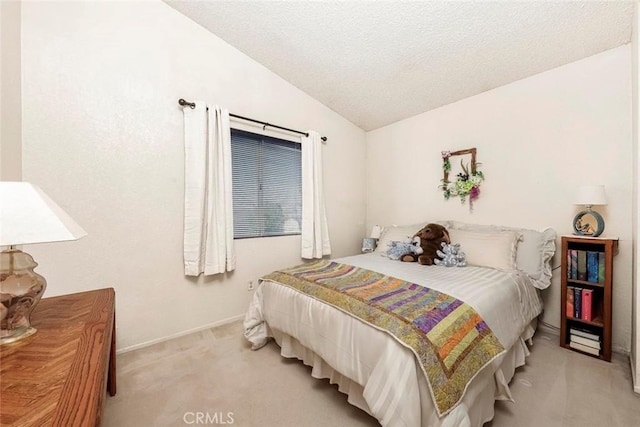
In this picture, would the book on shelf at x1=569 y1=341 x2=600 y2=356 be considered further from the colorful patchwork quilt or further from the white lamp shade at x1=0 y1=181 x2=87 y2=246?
the white lamp shade at x1=0 y1=181 x2=87 y2=246

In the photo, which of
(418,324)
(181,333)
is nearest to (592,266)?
(418,324)

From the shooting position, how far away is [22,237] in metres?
0.79

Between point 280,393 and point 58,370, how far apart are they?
1217 millimetres

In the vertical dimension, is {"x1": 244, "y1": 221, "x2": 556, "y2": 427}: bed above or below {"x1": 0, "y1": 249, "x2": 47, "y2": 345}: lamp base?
below

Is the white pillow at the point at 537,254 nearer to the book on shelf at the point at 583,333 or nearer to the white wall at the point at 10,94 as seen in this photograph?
the book on shelf at the point at 583,333

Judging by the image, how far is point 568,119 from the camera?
7.26 ft

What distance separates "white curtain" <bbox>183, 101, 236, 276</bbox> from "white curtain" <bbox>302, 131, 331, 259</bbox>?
91 cm

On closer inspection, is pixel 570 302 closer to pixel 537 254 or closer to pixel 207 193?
pixel 537 254

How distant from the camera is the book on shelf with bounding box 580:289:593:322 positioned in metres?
1.94

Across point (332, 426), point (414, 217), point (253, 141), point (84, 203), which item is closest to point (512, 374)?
point (332, 426)

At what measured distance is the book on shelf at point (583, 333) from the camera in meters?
1.93

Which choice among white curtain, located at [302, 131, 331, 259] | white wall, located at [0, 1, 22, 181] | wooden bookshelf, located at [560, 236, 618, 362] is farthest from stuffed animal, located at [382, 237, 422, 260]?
white wall, located at [0, 1, 22, 181]

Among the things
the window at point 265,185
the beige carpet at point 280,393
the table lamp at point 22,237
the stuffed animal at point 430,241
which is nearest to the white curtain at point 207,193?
the window at point 265,185

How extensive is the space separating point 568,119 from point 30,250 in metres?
4.33
